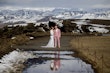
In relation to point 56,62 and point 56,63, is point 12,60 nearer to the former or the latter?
point 56,62

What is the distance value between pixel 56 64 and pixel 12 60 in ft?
11.3

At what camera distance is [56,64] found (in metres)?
22.6

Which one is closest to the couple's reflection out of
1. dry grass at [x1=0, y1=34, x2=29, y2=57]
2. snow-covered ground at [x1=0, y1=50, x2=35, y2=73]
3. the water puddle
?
the water puddle

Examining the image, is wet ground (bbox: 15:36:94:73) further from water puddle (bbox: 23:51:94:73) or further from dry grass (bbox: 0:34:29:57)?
dry grass (bbox: 0:34:29:57)

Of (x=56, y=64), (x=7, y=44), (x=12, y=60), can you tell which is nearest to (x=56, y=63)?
(x=56, y=64)

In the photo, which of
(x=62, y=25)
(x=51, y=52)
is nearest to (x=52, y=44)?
(x=51, y=52)

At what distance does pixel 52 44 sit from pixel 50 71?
11.0 meters

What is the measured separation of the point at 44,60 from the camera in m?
25.0

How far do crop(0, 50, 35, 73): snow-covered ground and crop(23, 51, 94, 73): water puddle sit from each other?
0.64m

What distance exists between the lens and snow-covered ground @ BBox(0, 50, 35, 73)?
20.1 m

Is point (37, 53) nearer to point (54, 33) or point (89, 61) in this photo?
point (54, 33)

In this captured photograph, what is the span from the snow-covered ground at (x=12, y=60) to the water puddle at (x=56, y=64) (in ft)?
2.11

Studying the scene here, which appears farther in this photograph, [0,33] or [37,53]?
[0,33]

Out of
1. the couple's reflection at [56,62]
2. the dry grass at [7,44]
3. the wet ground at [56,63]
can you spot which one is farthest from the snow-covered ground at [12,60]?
the couple's reflection at [56,62]
